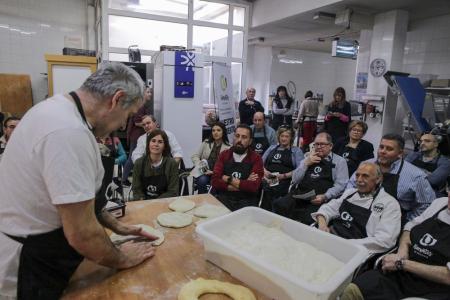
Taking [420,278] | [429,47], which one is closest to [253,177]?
[420,278]

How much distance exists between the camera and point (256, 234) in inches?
53.9

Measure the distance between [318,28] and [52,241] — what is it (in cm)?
717

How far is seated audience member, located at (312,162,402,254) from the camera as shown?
6.13 feet

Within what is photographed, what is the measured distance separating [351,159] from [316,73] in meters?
8.43

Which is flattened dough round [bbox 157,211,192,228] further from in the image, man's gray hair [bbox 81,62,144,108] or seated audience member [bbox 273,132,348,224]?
seated audience member [bbox 273,132,348,224]

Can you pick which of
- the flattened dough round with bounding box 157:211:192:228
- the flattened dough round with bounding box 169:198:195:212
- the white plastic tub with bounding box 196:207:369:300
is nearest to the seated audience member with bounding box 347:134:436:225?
the white plastic tub with bounding box 196:207:369:300

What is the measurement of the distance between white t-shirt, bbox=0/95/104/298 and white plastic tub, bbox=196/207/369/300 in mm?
504

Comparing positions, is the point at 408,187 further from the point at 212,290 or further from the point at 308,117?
the point at 308,117

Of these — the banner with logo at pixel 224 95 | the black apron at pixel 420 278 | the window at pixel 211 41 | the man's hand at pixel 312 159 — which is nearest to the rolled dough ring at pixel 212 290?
the black apron at pixel 420 278

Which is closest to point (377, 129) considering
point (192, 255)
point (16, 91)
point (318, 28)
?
point (318, 28)

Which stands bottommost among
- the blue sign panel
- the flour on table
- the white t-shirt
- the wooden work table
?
the wooden work table

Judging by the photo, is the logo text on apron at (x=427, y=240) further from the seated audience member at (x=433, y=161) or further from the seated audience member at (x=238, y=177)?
the seated audience member at (x=433, y=161)

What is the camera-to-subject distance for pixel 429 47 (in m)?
5.45

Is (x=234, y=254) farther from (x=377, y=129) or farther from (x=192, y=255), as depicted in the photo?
(x=377, y=129)
